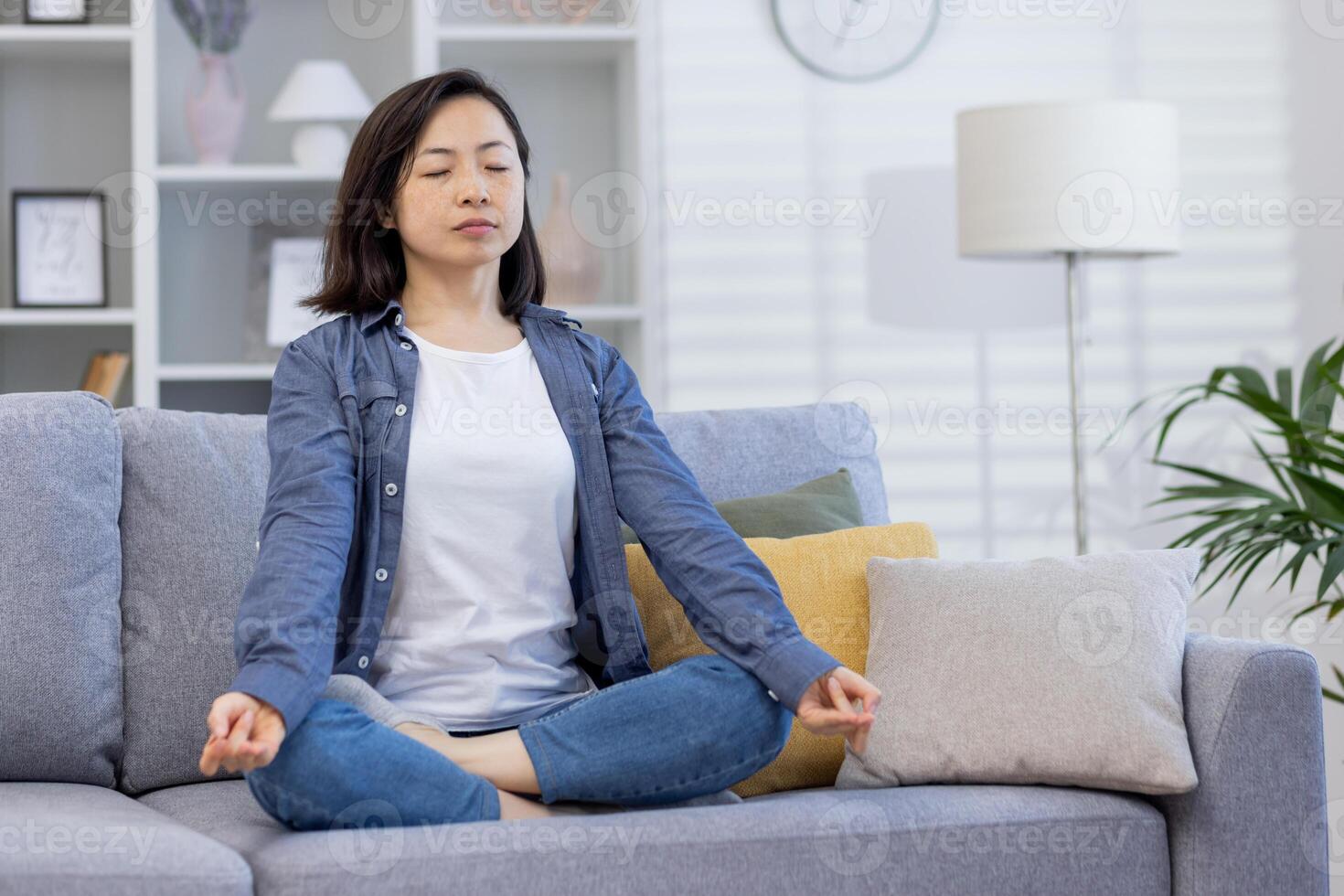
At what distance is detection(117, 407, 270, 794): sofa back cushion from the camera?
5.55 ft

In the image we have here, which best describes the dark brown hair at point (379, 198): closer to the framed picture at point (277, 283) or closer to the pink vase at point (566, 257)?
the pink vase at point (566, 257)

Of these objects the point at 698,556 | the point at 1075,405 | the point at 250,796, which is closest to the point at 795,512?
the point at 698,556

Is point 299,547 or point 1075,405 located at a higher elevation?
point 1075,405

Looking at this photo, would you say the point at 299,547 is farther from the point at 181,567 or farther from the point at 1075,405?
the point at 1075,405

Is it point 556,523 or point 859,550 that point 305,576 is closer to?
point 556,523

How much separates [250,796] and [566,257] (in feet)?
5.96

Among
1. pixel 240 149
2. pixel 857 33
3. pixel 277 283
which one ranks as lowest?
pixel 277 283

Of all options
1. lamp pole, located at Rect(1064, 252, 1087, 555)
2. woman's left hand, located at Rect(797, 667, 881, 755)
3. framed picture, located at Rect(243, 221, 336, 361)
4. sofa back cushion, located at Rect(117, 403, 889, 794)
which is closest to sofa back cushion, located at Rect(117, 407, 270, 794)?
sofa back cushion, located at Rect(117, 403, 889, 794)

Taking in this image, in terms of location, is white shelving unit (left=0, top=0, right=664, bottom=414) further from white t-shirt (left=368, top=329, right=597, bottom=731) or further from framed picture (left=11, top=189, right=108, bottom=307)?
white t-shirt (left=368, top=329, right=597, bottom=731)

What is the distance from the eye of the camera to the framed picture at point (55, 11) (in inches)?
124

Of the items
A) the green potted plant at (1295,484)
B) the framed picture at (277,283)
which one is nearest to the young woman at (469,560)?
the green potted plant at (1295,484)

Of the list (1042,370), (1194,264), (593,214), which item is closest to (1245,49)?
(1194,264)

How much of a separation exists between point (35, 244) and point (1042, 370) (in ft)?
7.71

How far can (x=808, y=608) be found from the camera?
1.76 metres
